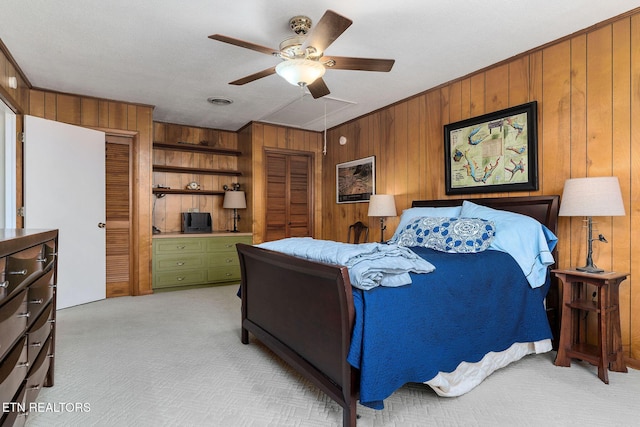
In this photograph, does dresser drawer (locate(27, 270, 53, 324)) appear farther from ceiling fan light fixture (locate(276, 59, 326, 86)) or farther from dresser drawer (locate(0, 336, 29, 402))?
ceiling fan light fixture (locate(276, 59, 326, 86))

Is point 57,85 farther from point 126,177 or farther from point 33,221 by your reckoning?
point 33,221

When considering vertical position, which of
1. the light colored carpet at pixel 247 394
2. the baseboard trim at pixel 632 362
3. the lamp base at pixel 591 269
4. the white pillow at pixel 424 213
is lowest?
the light colored carpet at pixel 247 394

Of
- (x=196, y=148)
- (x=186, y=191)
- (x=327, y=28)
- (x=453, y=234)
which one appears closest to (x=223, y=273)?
(x=186, y=191)

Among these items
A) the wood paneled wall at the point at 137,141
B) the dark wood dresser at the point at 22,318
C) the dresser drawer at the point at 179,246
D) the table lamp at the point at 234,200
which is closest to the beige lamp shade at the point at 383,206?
the table lamp at the point at 234,200

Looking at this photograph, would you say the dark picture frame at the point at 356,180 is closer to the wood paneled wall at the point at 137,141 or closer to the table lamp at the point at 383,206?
the table lamp at the point at 383,206

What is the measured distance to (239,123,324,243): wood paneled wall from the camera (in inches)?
202

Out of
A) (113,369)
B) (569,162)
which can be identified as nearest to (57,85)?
(113,369)

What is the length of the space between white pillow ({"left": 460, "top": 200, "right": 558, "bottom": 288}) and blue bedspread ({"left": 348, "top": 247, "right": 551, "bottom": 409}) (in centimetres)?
9

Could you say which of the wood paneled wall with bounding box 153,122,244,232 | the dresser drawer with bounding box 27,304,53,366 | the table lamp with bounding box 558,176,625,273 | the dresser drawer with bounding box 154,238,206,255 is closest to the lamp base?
the table lamp with bounding box 558,176,625,273

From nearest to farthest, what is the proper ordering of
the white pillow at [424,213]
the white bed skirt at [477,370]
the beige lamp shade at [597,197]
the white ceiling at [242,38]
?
the white bed skirt at [477,370] < the beige lamp shade at [597,197] < the white ceiling at [242,38] < the white pillow at [424,213]

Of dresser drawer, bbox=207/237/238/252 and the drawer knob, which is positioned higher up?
the drawer knob

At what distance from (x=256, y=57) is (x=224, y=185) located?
2.91m

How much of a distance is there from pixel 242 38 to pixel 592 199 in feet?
8.87

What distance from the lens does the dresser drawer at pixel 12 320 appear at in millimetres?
1162
